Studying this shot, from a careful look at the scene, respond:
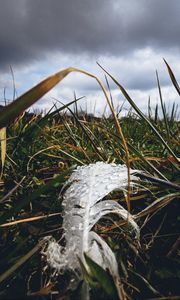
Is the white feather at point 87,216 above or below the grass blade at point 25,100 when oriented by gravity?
below

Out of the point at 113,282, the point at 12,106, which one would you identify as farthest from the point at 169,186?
the point at 12,106

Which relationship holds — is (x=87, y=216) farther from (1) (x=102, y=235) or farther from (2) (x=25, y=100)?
(2) (x=25, y=100)

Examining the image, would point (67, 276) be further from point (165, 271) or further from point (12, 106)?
point (12, 106)

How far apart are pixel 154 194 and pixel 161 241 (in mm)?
196

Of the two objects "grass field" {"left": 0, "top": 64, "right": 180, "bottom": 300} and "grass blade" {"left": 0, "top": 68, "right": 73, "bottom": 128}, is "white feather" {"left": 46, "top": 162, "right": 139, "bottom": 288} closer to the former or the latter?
"grass field" {"left": 0, "top": 64, "right": 180, "bottom": 300}

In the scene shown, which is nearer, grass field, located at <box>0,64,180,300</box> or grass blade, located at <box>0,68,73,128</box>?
grass blade, located at <box>0,68,73,128</box>

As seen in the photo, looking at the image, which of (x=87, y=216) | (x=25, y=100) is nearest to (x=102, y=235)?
(x=87, y=216)

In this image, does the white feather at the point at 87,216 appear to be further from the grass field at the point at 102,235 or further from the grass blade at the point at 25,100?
the grass blade at the point at 25,100

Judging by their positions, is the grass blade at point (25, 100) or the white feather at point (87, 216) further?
the white feather at point (87, 216)

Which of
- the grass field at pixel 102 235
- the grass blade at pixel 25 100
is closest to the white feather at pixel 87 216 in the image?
the grass field at pixel 102 235

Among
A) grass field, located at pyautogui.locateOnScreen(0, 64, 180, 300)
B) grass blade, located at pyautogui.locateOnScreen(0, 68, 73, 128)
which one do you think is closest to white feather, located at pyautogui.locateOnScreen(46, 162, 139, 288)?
grass field, located at pyautogui.locateOnScreen(0, 64, 180, 300)

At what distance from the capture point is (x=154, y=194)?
4.41ft

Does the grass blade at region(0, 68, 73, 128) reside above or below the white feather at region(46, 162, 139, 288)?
above

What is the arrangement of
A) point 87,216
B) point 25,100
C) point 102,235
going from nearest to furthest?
point 25,100, point 87,216, point 102,235
